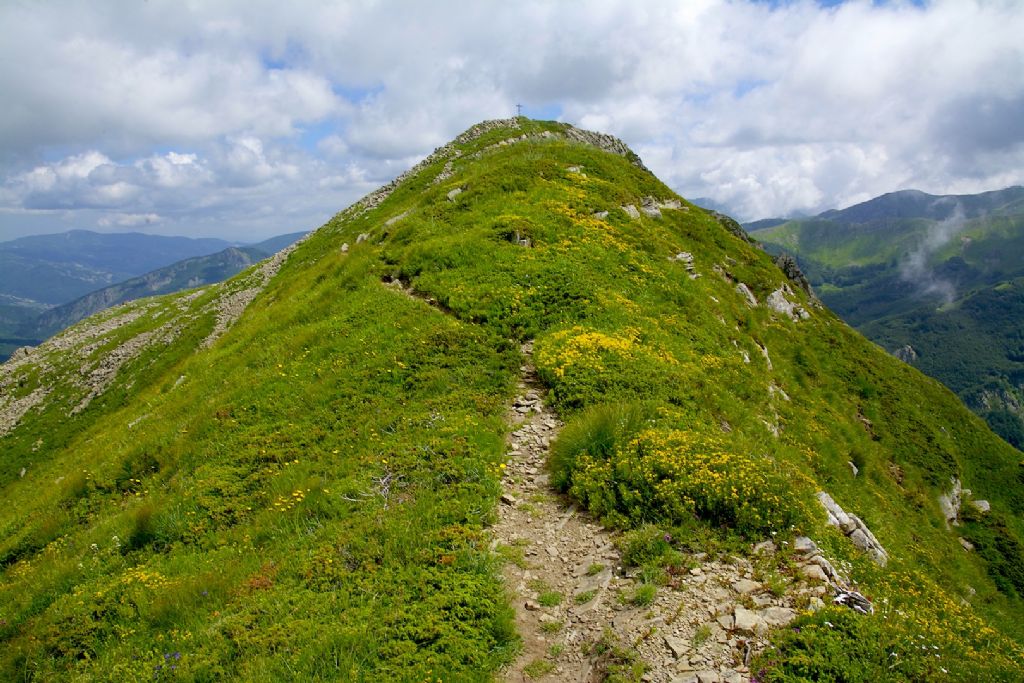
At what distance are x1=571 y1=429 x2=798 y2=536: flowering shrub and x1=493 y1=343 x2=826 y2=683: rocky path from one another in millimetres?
689

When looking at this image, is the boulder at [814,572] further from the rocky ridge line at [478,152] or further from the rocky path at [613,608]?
the rocky ridge line at [478,152]

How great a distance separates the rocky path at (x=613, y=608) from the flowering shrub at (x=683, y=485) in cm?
69

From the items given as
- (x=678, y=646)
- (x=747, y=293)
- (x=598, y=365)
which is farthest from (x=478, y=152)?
(x=678, y=646)

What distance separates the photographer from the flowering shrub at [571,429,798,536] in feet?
36.2

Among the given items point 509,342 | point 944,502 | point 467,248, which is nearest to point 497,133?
point 467,248

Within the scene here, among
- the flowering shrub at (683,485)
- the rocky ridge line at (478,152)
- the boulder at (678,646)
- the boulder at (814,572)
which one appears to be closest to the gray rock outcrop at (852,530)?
the flowering shrub at (683,485)

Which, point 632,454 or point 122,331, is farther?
point 122,331

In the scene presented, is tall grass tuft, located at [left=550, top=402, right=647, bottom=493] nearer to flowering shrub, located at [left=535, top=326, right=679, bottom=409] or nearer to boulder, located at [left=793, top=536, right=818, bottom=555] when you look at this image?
flowering shrub, located at [left=535, top=326, right=679, bottom=409]

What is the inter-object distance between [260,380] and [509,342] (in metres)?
9.92

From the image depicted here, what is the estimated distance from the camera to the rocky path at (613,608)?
8.06 meters

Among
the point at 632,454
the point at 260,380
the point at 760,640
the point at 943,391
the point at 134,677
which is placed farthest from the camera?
the point at 943,391

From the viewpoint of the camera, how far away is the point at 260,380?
19906 millimetres

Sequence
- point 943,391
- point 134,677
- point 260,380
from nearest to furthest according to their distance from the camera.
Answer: point 134,677, point 260,380, point 943,391

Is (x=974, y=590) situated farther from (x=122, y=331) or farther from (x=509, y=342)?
(x=122, y=331)
